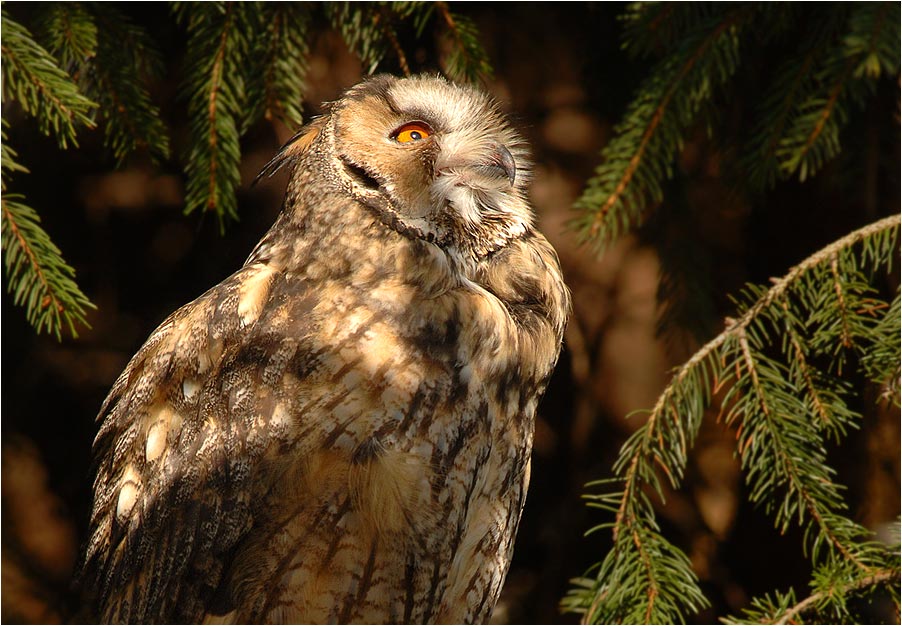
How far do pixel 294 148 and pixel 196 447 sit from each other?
1.64 ft

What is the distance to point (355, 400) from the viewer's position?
111 centimetres

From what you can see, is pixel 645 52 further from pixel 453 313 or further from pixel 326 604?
pixel 326 604

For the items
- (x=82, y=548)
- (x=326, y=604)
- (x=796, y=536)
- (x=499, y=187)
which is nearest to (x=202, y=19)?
(x=499, y=187)

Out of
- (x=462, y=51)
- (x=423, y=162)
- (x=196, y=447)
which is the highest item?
(x=462, y=51)

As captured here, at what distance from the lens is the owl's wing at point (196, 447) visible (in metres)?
1.17

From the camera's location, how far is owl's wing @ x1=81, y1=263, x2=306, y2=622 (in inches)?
45.9

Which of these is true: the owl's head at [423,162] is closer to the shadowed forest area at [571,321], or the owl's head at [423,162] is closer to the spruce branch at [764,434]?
the spruce branch at [764,434]

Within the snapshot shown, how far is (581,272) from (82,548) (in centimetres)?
149

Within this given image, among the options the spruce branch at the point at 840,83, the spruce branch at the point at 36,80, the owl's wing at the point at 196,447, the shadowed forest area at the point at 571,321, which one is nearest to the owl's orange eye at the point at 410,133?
the owl's wing at the point at 196,447

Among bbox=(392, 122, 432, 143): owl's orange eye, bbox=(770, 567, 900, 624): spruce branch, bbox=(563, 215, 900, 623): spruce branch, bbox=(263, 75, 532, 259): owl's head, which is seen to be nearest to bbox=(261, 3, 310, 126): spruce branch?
bbox=(263, 75, 532, 259): owl's head

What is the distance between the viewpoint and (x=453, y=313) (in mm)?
1163

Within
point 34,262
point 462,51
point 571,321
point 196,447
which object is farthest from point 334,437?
point 571,321

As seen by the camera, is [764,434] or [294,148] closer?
[294,148]

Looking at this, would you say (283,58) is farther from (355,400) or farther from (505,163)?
(355,400)
